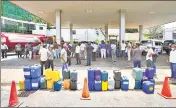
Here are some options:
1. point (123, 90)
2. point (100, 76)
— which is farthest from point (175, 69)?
point (100, 76)

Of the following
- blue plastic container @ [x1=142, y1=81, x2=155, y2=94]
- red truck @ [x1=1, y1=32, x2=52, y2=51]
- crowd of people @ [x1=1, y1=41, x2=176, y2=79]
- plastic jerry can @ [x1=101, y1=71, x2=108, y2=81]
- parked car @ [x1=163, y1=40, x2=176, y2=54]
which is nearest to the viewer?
blue plastic container @ [x1=142, y1=81, x2=155, y2=94]

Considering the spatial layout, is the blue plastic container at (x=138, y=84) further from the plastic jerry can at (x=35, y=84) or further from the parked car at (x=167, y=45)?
the parked car at (x=167, y=45)

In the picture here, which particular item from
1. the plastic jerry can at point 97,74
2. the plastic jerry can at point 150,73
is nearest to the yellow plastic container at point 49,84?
the plastic jerry can at point 97,74

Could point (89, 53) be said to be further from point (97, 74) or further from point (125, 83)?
point (125, 83)

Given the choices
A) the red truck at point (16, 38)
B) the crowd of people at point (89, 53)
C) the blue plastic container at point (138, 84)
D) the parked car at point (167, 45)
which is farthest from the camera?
the red truck at point (16, 38)

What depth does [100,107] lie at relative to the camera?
7.38 meters

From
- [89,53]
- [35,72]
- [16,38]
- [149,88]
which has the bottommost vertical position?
[149,88]

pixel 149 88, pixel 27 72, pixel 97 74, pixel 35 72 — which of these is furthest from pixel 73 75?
pixel 149 88

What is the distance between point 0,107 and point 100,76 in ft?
13.2

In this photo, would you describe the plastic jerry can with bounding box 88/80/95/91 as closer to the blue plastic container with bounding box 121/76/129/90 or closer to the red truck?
the blue plastic container with bounding box 121/76/129/90

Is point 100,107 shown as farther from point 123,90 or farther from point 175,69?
point 175,69

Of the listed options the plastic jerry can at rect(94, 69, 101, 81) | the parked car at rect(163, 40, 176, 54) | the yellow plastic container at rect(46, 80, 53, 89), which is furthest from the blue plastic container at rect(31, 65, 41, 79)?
the parked car at rect(163, 40, 176, 54)

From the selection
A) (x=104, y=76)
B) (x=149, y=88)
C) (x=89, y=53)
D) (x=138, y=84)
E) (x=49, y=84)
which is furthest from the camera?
(x=89, y=53)

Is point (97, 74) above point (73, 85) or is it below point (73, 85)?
above
